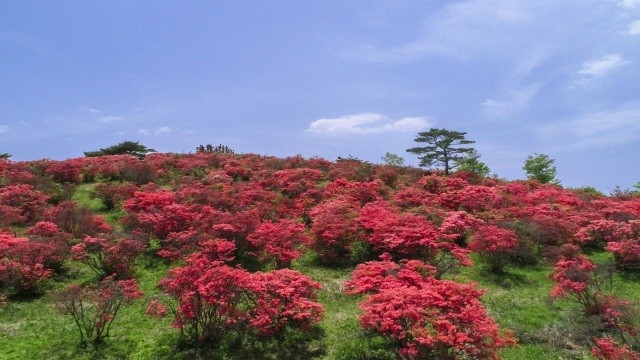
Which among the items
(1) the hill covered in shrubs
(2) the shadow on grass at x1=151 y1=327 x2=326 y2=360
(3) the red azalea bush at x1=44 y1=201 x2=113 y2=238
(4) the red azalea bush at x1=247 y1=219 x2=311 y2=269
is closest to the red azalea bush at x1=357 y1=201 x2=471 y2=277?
(1) the hill covered in shrubs

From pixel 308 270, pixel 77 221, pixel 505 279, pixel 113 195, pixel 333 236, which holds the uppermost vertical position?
pixel 113 195

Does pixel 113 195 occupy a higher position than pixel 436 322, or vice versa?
pixel 113 195

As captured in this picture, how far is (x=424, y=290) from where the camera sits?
15.3m

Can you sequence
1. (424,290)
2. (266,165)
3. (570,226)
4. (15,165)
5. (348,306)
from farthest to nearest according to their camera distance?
(266,165)
(15,165)
(570,226)
(348,306)
(424,290)

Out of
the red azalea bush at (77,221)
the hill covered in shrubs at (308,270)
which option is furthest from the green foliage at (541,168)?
the red azalea bush at (77,221)

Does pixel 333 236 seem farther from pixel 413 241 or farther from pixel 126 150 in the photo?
pixel 126 150

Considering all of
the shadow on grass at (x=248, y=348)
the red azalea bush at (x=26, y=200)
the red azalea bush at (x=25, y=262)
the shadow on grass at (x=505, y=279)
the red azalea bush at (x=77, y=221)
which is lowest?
the shadow on grass at (x=248, y=348)

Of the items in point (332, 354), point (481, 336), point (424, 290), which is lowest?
point (332, 354)

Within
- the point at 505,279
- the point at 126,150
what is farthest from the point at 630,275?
the point at 126,150

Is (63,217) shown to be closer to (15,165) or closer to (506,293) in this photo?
(15,165)

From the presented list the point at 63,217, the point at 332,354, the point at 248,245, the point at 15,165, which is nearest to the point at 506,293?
the point at 332,354

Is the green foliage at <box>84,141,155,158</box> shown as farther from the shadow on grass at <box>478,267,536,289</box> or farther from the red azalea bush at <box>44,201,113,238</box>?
the shadow on grass at <box>478,267,536,289</box>

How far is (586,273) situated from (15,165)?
4375 cm

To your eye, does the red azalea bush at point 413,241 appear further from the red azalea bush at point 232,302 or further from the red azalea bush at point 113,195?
the red azalea bush at point 113,195
